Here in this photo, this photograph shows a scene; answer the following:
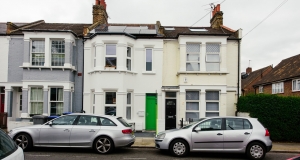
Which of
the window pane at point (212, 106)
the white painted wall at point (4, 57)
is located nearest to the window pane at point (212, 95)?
the window pane at point (212, 106)

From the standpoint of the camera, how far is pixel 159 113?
15.1 meters

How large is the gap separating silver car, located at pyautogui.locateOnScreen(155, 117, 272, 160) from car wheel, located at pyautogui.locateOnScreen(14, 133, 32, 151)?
4854 mm

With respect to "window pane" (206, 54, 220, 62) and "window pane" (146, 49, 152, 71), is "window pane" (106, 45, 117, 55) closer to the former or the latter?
"window pane" (146, 49, 152, 71)

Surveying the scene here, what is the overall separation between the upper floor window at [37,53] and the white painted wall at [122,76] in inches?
99.6

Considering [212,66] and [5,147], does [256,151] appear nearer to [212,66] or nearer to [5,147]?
[212,66]

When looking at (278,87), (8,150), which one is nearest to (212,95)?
(8,150)

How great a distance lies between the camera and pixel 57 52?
1491 cm

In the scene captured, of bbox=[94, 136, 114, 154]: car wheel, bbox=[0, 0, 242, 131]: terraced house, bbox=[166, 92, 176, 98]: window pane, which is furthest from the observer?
bbox=[166, 92, 176, 98]: window pane

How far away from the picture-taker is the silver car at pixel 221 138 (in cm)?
865

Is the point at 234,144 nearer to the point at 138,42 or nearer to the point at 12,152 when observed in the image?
the point at 12,152

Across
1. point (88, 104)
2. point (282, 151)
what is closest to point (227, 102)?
point (282, 151)

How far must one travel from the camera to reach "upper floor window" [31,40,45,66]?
14812 mm

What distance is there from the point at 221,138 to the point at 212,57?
7.37m

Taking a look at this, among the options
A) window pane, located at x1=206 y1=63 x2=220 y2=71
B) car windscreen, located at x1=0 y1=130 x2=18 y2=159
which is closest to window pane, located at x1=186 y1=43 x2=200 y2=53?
window pane, located at x1=206 y1=63 x2=220 y2=71
